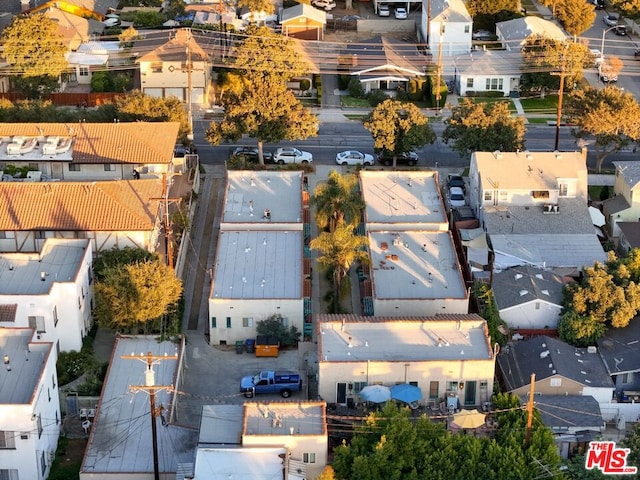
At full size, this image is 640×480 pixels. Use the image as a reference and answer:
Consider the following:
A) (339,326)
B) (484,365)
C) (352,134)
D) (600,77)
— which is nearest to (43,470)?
(339,326)

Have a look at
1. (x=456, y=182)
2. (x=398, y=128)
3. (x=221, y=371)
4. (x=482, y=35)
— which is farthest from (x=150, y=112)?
(x=482, y=35)

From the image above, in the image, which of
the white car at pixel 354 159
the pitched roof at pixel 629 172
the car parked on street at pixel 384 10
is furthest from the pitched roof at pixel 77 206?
the car parked on street at pixel 384 10

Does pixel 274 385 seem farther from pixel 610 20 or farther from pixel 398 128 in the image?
pixel 610 20

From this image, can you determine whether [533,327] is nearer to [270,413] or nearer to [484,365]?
[484,365]

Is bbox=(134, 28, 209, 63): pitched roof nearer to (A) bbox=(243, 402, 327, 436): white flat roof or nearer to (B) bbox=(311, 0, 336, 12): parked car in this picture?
(B) bbox=(311, 0, 336, 12): parked car

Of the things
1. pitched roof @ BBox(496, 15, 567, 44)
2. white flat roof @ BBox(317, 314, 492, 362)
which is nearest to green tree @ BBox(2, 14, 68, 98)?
pitched roof @ BBox(496, 15, 567, 44)
